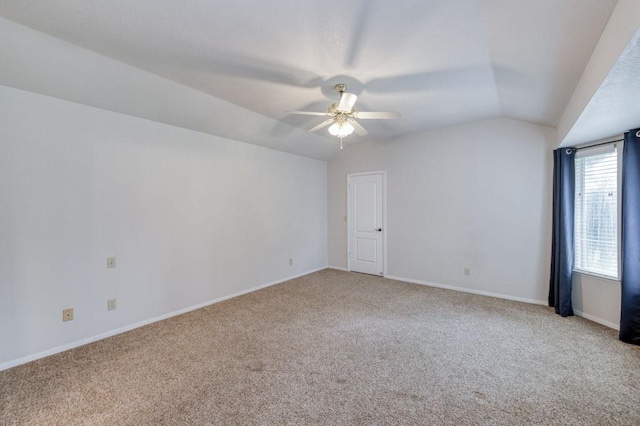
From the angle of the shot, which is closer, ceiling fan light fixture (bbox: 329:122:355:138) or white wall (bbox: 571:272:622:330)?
ceiling fan light fixture (bbox: 329:122:355:138)

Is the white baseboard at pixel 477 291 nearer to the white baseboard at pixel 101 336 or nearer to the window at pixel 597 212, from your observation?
the window at pixel 597 212

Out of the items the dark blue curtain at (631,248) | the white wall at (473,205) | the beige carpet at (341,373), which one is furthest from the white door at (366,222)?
the dark blue curtain at (631,248)

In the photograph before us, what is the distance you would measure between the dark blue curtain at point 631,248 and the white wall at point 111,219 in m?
4.51

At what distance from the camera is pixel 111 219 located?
2.97 meters

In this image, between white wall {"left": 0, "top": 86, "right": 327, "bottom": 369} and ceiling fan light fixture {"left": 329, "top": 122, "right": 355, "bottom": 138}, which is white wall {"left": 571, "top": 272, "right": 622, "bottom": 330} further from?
white wall {"left": 0, "top": 86, "right": 327, "bottom": 369}

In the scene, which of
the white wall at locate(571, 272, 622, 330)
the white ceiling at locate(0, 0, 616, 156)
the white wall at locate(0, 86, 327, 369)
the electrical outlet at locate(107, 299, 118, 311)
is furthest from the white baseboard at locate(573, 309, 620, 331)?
the electrical outlet at locate(107, 299, 118, 311)

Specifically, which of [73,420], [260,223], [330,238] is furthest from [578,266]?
[73,420]

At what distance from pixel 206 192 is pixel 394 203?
324 centimetres

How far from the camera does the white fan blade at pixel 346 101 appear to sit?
2.40m

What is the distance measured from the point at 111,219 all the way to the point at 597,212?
5.64 m

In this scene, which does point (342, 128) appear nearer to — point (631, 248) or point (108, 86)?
point (108, 86)

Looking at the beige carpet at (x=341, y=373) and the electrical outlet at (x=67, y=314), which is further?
the electrical outlet at (x=67, y=314)

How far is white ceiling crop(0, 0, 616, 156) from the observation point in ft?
5.56

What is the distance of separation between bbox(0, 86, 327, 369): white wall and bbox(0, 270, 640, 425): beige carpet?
36 centimetres
